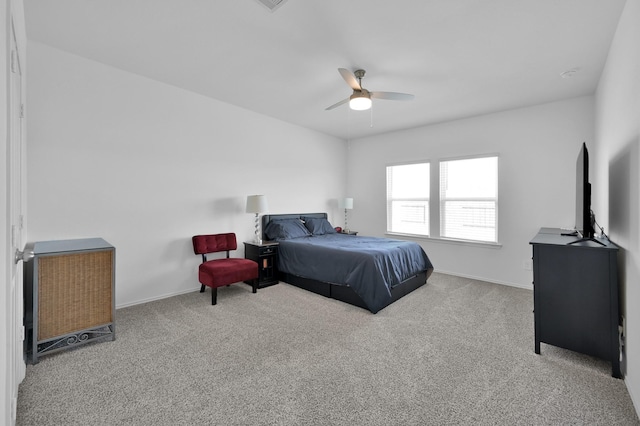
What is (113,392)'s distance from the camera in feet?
6.13

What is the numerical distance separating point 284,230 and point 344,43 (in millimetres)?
2919

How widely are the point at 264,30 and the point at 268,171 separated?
261cm

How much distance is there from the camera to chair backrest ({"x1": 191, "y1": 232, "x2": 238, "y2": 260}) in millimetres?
3844

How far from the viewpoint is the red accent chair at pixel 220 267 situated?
3443 mm

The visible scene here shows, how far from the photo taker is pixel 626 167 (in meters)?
2.03

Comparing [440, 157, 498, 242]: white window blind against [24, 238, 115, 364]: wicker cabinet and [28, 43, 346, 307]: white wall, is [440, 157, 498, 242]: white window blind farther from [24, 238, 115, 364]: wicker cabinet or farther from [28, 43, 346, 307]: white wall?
[24, 238, 115, 364]: wicker cabinet

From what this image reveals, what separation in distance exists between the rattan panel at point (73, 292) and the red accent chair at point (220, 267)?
1064mm

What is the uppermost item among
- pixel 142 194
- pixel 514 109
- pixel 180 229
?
pixel 514 109

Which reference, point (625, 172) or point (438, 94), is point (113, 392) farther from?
point (438, 94)

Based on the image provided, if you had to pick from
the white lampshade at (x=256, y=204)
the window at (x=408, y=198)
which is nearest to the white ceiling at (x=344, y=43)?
the white lampshade at (x=256, y=204)

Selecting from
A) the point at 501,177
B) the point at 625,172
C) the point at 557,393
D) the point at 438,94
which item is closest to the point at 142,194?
the point at 438,94

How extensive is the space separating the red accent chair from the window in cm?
319

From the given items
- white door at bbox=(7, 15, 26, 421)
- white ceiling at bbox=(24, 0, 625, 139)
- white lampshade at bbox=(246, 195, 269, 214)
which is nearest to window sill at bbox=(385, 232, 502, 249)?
white ceiling at bbox=(24, 0, 625, 139)

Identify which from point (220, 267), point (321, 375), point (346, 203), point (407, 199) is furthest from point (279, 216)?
point (321, 375)
